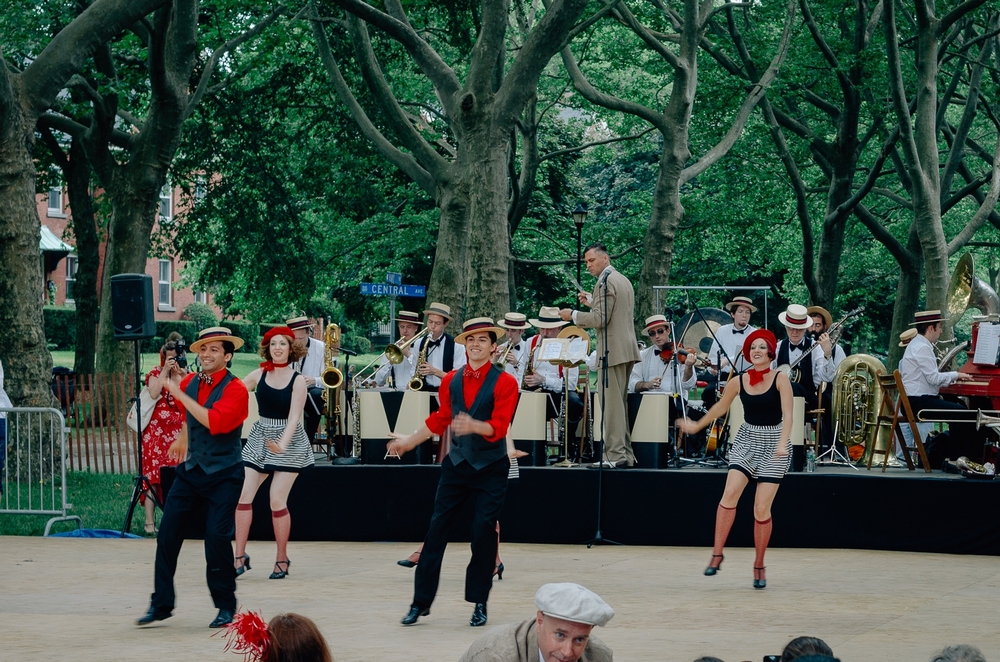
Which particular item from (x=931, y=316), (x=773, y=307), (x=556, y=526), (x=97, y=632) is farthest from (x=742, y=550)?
(x=773, y=307)

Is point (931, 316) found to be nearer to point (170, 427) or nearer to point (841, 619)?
point (841, 619)

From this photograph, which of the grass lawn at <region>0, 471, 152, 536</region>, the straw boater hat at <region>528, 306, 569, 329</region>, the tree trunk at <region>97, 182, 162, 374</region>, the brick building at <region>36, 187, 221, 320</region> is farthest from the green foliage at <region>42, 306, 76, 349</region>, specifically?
the straw boater hat at <region>528, 306, 569, 329</region>

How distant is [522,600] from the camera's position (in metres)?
10.6

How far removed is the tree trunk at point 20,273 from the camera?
17.4 metres

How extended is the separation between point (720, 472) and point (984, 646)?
17.9 ft

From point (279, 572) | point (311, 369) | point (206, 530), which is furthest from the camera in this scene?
point (311, 369)

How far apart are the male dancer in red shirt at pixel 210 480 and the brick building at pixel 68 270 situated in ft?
147

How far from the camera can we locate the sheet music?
1511 centimetres

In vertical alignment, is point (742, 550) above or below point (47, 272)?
below

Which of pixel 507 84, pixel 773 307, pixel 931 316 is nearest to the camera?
pixel 931 316

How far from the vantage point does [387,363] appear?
1595 centimetres

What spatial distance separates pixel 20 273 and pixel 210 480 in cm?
971

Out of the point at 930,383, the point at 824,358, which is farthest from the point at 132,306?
the point at 930,383

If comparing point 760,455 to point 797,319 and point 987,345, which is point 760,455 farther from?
point 987,345
